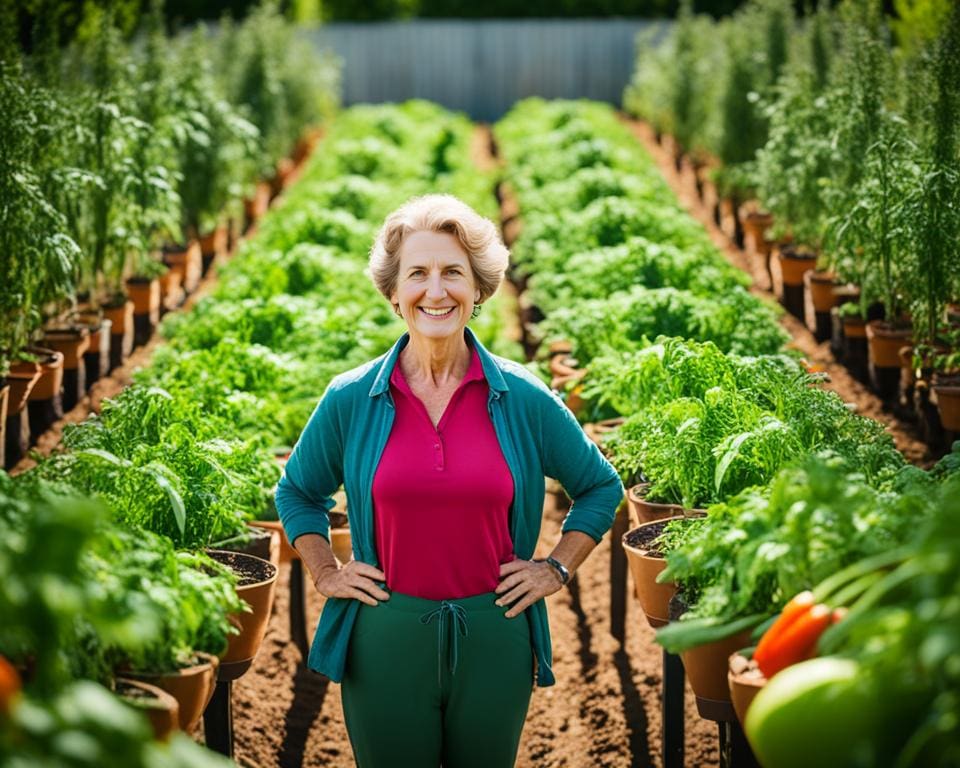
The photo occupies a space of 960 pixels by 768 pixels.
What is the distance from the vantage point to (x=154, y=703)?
266 centimetres

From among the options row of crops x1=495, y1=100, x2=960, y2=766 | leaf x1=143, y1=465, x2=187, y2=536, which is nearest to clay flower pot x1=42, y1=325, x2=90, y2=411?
row of crops x1=495, y1=100, x2=960, y2=766

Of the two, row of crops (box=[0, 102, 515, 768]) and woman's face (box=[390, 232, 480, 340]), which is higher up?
woman's face (box=[390, 232, 480, 340])

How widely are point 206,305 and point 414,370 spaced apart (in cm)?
344

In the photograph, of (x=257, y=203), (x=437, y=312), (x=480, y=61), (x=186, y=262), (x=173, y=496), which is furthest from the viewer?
(x=480, y=61)

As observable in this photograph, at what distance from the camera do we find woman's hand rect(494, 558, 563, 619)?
3170mm

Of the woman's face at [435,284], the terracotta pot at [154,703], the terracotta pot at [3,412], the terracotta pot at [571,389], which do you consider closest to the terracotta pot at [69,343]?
the terracotta pot at [3,412]

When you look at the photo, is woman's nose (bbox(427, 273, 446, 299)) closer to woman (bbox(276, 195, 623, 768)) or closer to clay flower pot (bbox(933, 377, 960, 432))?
woman (bbox(276, 195, 623, 768))

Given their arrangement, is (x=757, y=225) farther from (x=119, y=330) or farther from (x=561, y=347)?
(x=119, y=330)

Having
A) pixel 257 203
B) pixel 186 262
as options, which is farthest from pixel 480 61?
pixel 186 262

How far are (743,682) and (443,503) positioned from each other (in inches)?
31.7

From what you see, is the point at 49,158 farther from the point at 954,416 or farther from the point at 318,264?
the point at 954,416

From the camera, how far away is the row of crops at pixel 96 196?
21.6 feet

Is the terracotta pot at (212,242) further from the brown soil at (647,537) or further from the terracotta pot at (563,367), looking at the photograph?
the brown soil at (647,537)

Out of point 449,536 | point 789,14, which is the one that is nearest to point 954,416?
point 449,536
